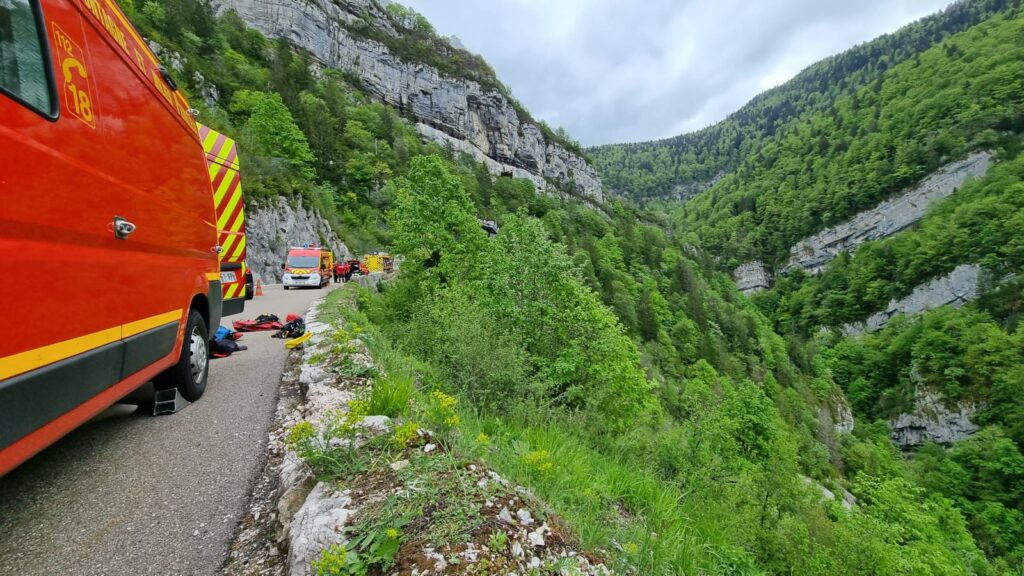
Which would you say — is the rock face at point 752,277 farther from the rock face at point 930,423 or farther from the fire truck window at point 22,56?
the fire truck window at point 22,56

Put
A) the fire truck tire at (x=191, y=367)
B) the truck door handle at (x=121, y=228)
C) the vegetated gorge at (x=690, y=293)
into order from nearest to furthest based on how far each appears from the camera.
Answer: the truck door handle at (x=121, y=228)
the fire truck tire at (x=191, y=367)
the vegetated gorge at (x=690, y=293)

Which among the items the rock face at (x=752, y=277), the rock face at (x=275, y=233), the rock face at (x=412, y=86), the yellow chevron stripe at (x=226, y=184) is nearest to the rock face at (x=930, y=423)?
the rock face at (x=752, y=277)

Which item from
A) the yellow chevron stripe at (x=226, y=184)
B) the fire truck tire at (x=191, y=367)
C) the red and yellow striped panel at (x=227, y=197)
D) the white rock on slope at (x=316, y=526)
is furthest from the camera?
the yellow chevron stripe at (x=226, y=184)

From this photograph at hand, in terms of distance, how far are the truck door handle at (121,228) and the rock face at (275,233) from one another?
1984 cm

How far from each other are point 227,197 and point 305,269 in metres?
12.2

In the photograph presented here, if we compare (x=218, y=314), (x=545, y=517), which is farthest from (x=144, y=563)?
(x=218, y=314)

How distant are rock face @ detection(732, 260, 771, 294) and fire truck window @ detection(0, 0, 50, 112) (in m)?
147

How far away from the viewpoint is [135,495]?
2393 millimetres

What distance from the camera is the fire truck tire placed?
12.3 ft

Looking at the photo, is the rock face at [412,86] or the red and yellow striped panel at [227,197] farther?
the rock face at [412,86]

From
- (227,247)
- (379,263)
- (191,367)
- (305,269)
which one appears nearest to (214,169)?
(227,247)

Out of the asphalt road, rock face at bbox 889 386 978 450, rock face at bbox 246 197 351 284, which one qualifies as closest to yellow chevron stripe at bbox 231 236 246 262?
the asphalt road

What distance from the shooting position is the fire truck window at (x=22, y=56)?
164 cm

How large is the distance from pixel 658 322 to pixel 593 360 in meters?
46.5
